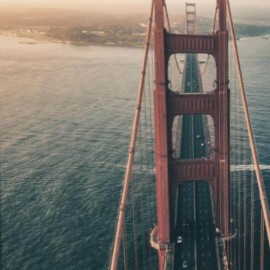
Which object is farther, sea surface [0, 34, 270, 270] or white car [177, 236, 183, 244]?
sea surface [0, 34, 270, 270]

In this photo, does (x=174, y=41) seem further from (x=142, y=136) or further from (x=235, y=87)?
(x=235, y=87)

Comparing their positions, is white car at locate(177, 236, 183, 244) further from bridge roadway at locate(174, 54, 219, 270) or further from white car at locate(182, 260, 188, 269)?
white car at locate(182, 260, 188, 269)

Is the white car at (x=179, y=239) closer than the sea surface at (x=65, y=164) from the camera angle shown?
Yes

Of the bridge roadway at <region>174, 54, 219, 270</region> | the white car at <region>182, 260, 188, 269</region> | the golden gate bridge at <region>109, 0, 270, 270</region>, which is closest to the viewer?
the white car at <region>182, 260, 188, 269</region>

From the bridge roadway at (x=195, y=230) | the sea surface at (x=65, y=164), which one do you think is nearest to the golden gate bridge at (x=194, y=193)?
the bridge roadway at (x=195, y=230)

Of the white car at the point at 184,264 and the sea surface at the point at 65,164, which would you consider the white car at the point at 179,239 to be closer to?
the white car at the point at 184,264

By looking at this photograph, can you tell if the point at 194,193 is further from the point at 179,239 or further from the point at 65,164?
the point at 65,164

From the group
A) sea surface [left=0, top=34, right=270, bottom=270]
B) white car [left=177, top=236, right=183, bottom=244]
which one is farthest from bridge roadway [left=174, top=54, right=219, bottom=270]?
sea surface [left=0, top=34, right=270, bottom=270]

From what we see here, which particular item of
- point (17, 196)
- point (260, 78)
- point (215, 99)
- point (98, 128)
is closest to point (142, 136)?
point (98, 128)
